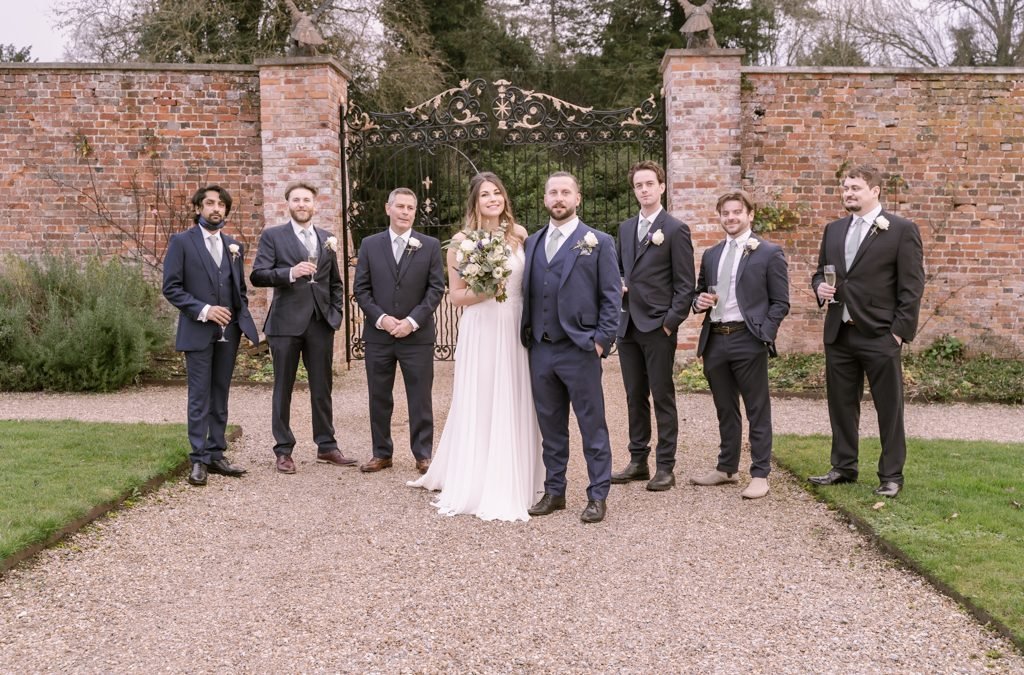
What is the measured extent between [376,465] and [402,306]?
3.67 ft

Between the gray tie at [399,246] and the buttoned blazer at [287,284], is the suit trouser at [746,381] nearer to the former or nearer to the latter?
the gray tie at [399,246]

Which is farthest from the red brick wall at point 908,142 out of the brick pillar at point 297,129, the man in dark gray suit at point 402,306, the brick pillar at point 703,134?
the man in dark gray suit at point 402,306

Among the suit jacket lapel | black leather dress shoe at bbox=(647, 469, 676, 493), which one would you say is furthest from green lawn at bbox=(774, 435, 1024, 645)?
the suit jacket lapel

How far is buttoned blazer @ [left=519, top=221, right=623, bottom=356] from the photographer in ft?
16.3

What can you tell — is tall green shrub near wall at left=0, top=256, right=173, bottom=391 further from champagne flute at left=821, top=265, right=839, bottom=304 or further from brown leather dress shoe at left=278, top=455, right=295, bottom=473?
champagne flute at left=821, top=265, right=839, bottom=304

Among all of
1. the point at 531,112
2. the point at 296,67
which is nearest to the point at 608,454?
the point at 531,112

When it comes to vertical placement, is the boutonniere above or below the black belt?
above

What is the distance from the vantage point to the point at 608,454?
16.9ft

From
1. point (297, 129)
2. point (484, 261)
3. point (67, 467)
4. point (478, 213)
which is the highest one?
point (297, 129)

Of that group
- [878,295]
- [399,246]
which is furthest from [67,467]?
[878,295]

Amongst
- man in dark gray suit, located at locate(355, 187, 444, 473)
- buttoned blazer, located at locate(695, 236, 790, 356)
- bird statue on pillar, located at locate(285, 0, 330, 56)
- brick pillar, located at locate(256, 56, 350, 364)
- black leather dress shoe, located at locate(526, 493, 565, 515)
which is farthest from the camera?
bird statue on pillar, located at locate(285, 0, 330, 56)

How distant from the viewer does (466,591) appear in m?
4.04

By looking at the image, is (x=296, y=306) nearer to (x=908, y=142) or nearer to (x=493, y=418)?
(x=493, y=418)

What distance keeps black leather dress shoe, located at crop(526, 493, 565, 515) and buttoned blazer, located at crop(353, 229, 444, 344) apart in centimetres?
155
